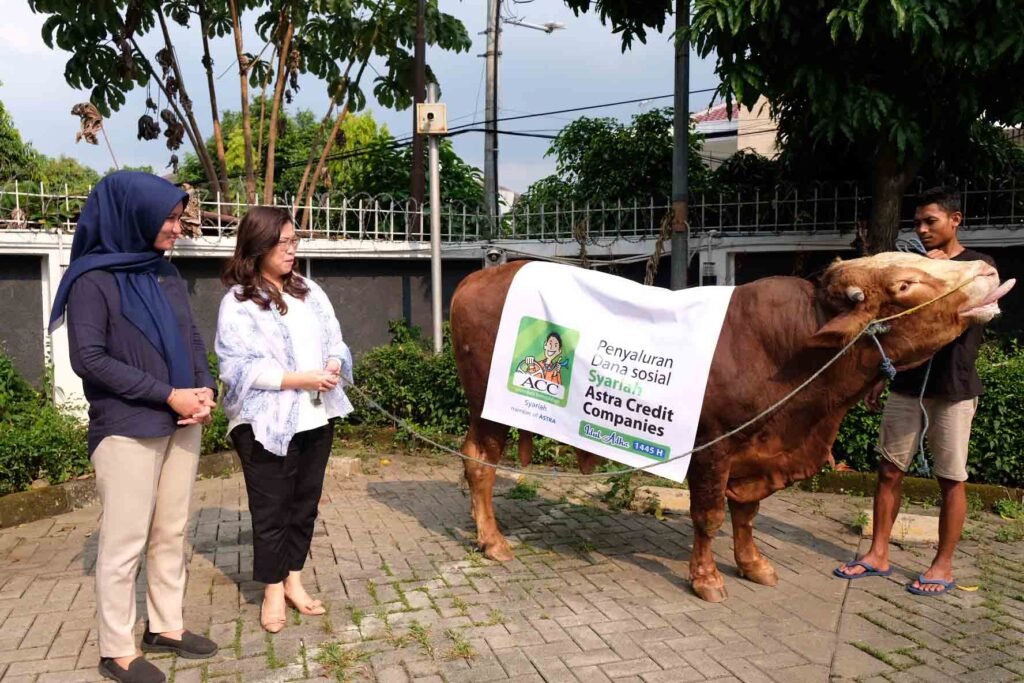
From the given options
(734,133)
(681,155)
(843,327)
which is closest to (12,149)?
(681,155)

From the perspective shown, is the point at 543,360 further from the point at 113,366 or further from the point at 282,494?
the point at 113,366

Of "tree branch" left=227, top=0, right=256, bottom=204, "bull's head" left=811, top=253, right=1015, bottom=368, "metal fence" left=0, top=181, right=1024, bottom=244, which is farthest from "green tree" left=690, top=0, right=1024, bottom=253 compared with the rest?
"tree branch" left=227, top=0, right=256, bottom=204

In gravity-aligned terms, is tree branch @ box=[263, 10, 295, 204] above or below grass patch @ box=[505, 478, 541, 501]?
above

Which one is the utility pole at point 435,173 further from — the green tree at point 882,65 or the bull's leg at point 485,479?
the bull's leg at point 485,479

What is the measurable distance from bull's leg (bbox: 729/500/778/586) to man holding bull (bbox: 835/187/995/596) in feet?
1.57

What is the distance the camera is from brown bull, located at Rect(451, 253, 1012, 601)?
379 cm

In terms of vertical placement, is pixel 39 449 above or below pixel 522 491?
above

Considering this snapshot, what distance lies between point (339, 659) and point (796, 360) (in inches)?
101

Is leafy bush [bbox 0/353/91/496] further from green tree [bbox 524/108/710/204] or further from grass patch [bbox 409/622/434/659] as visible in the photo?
green tree [bbox 524/108/710/204]

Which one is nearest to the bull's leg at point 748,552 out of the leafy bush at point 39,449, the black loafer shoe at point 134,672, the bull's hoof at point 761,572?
the bull's hoof at point 761,572

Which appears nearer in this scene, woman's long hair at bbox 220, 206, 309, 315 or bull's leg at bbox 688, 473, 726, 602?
woman's long hair at bbox 220, 206, 309, 315

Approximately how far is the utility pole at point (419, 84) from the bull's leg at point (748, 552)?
655 cm

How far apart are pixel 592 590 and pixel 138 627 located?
2.28 metres

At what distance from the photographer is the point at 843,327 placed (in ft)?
12.6
